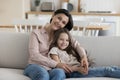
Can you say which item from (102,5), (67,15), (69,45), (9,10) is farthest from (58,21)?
(102,5)

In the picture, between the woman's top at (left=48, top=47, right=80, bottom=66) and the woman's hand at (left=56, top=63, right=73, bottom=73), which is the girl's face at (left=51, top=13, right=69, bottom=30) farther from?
the woman's hand at (left=56, top=63, right=73, bottom=73)

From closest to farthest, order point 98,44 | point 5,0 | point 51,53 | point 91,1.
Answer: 1. point 51,53
2. point 98,44
3. point 5,0
4. point 91,1

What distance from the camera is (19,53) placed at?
8.07 feet

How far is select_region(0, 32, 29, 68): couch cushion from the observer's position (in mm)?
2455

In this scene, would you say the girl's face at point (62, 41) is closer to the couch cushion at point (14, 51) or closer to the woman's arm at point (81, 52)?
the woman's arm at point (81, 52)

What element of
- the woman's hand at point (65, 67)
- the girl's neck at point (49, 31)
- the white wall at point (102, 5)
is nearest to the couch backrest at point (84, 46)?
the girl's neck at point (49, 31)

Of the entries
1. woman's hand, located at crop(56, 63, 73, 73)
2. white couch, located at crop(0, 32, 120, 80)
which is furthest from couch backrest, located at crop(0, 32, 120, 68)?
woman's hand, located at crop(56, 63, 73, 73)

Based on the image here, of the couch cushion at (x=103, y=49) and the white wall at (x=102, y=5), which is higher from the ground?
the white wall at (x=102, y=5)

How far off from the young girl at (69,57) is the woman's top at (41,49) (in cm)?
5

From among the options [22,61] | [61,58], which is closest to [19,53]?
[22,61]

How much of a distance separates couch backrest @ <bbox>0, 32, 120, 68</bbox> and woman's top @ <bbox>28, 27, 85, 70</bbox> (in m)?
0.14

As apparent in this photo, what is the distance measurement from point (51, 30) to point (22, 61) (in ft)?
1.33

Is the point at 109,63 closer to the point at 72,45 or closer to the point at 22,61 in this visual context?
the point at 72,45

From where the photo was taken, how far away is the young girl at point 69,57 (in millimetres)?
2193
